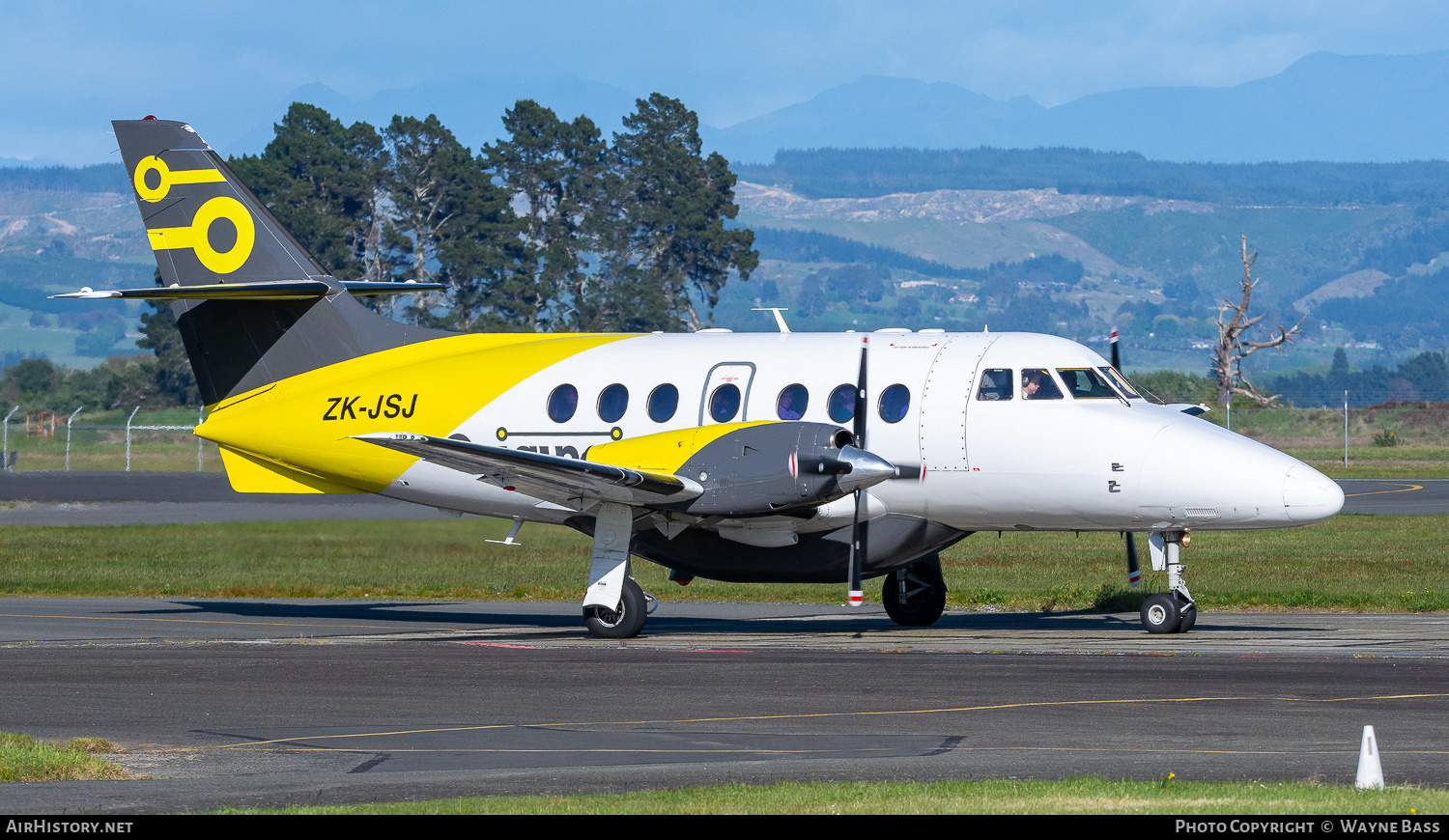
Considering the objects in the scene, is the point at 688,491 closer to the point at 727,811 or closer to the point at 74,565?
the point at 727,811

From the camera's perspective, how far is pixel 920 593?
74.2 ft

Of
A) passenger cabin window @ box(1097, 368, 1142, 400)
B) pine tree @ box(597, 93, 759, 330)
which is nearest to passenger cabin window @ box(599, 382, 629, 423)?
passenger cabin window @ box(1097, 368, 1142, 400)

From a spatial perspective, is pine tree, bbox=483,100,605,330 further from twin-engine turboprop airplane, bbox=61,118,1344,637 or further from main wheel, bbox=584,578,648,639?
main wheel, bbox=584,578,648,639

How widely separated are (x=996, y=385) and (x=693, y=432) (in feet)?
13.0

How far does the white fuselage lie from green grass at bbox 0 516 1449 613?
3.99m

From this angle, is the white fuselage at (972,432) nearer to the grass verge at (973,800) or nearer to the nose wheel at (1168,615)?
the nose wheel at (1168,615)

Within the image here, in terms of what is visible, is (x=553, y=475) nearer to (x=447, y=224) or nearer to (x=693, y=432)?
(x=693, y=432)

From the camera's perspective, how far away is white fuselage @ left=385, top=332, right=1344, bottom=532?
63.1ft

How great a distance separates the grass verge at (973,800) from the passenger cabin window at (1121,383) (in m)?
10.7

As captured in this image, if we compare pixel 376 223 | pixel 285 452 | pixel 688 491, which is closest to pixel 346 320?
pixel 285 452

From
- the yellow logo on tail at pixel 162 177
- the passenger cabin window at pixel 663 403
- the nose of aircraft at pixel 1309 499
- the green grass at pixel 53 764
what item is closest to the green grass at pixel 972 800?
the green grass at pixel 53 764

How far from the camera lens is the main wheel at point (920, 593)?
74.2 ft

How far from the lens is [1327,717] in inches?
523

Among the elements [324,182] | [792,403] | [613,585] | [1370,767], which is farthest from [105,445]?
[1370,767]
